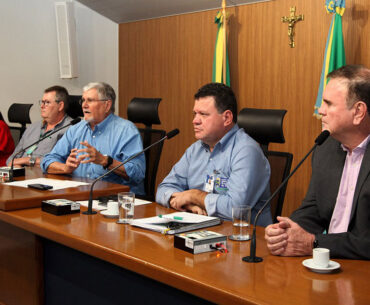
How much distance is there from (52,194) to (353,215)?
Result: 144cm

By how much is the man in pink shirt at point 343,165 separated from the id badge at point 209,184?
0.57 m

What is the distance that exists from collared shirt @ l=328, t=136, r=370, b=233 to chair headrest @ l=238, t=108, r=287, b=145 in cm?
64

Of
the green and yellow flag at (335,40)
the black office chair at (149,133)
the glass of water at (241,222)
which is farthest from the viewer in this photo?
the green and yellow flag at (335,40)

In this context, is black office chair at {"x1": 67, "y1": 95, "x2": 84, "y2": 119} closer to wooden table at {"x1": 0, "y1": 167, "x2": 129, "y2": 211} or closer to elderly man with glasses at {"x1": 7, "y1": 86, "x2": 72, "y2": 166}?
elderly man with glasses at {"x1": 7, "y1": 86, "x2": 72, "y2": 166}

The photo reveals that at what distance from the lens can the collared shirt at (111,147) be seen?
10.7 feet

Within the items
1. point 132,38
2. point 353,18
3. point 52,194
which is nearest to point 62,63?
point 132,38

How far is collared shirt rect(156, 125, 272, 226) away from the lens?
2312mm

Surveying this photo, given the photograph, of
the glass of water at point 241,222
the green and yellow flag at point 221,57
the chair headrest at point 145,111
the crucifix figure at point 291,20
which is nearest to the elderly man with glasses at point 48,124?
the chair headrest at point 145,111

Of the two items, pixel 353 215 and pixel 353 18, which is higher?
pixel 353 18

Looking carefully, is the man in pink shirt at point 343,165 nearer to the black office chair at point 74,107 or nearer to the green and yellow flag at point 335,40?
the green and yellow flag at point 335,40

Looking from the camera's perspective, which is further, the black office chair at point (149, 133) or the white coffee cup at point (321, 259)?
the black office chair at point (149, 133)

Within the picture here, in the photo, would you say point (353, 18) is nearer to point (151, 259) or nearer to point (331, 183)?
point (331, 183)

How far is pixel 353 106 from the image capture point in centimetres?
186

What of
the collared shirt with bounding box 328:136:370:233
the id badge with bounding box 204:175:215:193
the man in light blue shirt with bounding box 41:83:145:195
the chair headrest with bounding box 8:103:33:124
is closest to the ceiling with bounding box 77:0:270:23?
the chair headrest with bounding box 8:103:33:124
